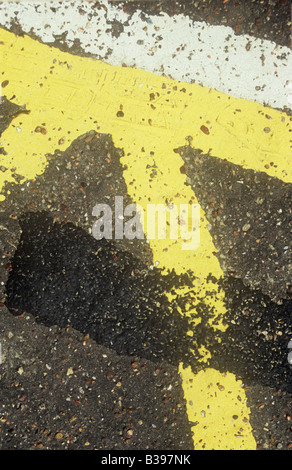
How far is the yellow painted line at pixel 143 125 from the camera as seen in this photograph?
7.33 ft

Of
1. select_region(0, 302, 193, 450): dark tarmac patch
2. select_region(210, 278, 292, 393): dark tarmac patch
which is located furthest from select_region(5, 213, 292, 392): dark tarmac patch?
select_region(0, 302, 193, 450): dark tarmac patch

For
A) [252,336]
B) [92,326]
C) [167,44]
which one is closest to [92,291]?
[92,326]

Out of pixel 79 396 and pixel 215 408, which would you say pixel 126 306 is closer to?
pixel 79 396

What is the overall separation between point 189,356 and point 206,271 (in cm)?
60

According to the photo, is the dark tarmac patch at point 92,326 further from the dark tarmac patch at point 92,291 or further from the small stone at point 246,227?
the small stone at point 246,227

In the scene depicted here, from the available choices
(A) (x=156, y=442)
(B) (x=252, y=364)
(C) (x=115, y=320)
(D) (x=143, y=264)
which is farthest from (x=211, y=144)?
(A) (x=156, y=442)

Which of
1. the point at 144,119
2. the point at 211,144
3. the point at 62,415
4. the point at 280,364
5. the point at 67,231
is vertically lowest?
the point at 62,415

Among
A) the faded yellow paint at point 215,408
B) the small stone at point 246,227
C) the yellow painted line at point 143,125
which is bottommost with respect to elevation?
the faded yellow paint at point 215,408

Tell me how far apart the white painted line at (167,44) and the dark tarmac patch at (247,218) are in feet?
1.82

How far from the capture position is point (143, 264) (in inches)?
88.3

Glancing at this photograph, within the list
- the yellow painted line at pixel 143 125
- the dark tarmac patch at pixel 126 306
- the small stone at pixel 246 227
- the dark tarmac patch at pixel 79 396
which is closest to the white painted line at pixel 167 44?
the yellow painted line at pixel 143 125

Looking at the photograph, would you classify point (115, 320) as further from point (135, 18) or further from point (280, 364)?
point (135, 18)

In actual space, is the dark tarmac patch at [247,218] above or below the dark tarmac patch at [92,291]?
above

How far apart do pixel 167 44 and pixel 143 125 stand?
572mm
